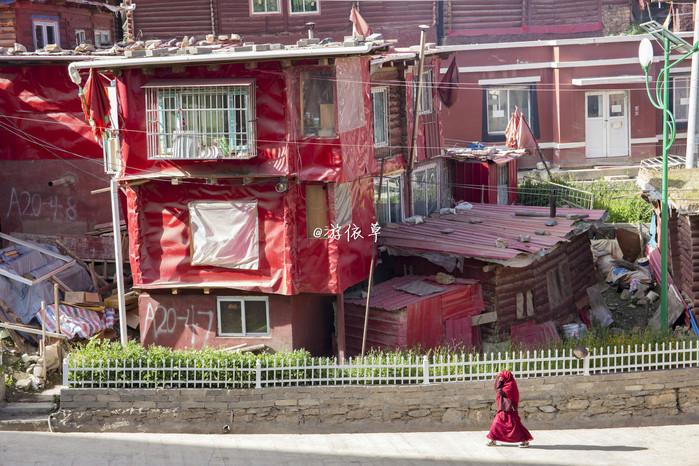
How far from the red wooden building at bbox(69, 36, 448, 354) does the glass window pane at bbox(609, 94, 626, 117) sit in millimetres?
14235

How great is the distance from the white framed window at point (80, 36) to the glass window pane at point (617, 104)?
15091 millimetres

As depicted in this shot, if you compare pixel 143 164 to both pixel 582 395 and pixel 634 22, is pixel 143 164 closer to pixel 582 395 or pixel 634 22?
pixel 582 395

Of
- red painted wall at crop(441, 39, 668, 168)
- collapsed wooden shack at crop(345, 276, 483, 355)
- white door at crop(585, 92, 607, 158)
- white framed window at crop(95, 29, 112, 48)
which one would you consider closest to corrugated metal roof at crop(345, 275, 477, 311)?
collapsed wooden shack at crop(345, 276, 483, 355)

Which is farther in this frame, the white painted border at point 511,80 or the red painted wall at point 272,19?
the red painted wall at point 272,19

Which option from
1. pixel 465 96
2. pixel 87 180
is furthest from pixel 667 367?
pixel 465 96

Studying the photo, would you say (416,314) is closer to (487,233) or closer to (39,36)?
(487,233)

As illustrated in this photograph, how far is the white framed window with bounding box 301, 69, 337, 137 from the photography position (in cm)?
2256

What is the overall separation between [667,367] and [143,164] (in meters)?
10.3

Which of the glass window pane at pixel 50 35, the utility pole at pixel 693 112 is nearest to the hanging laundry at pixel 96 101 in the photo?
the glass window pane at pixel 50 35

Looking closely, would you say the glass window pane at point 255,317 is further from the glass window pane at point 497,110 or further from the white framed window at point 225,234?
the glass window pane at point 497,110

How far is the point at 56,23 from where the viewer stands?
3127 centimetres

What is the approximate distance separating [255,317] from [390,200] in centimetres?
483

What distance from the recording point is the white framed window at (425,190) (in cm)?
2809

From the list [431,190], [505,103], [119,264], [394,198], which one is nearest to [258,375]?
[119,264]
